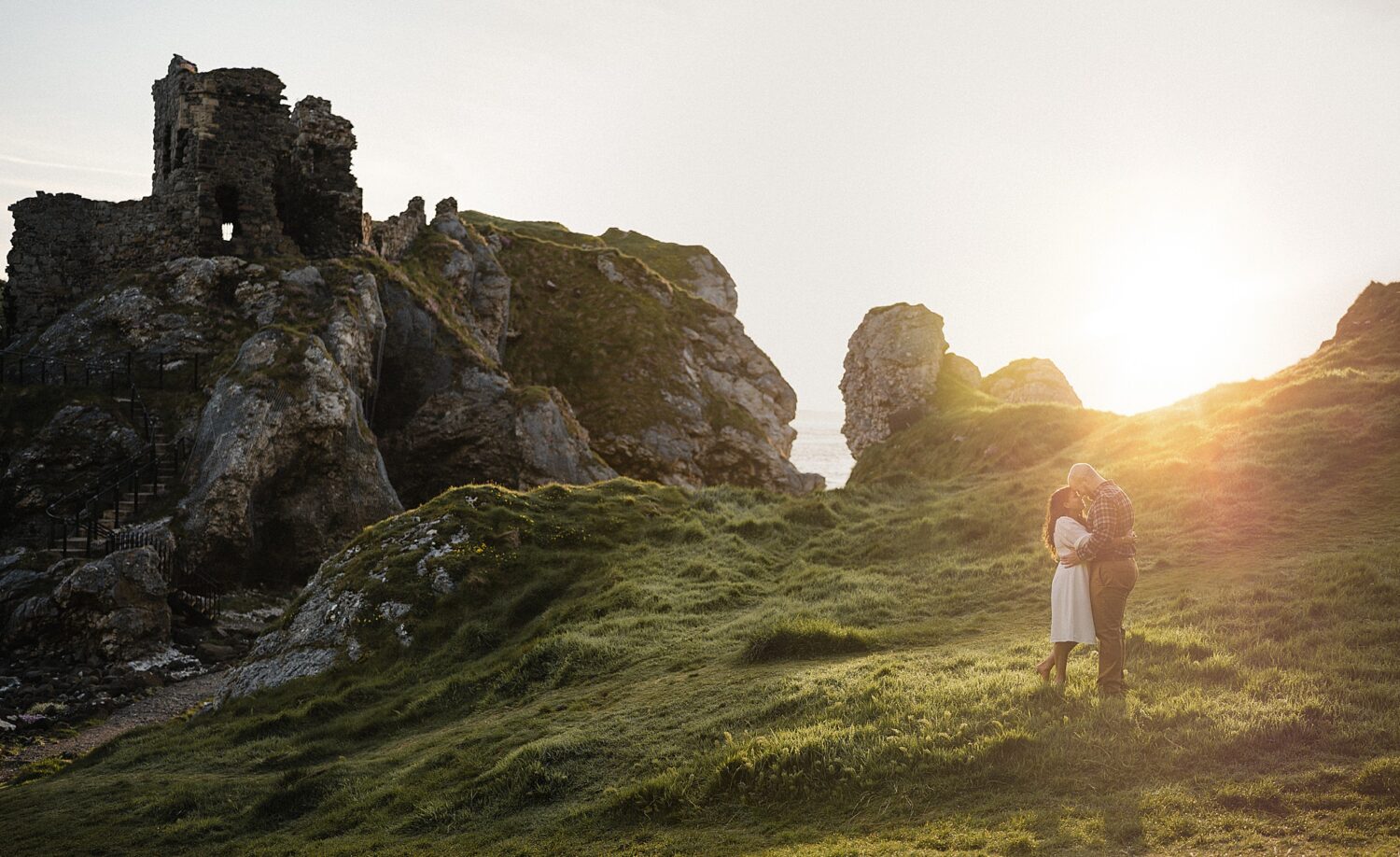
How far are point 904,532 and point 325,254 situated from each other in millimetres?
35268

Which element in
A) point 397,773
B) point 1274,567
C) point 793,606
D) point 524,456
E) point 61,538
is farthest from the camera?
point 524,456

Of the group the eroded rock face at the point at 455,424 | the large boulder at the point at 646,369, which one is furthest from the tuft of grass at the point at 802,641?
the large boulder at the point at 646,369

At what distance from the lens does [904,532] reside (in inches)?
1044

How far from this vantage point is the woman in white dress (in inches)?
459

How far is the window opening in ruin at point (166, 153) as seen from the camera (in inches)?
1870

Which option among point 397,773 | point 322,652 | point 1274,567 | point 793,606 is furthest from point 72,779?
point 1274,567

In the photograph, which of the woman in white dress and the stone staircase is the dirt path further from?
the woman in white dress

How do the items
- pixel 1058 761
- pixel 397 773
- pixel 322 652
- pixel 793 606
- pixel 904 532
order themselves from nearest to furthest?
pixel 1058 761, pixel 397 773, pixel 793 606, pixel 322 652, pixel 904 532

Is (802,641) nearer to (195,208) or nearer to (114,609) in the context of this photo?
(114,609)

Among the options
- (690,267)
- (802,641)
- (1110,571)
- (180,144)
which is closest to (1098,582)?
(1110,571)

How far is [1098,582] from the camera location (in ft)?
38.1

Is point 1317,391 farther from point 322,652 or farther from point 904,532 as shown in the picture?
point 322,652

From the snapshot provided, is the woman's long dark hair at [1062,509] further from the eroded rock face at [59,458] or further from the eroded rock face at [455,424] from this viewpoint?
the eroded rock face at [59,458]

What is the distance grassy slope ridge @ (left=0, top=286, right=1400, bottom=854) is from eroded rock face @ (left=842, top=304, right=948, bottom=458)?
26532mm
